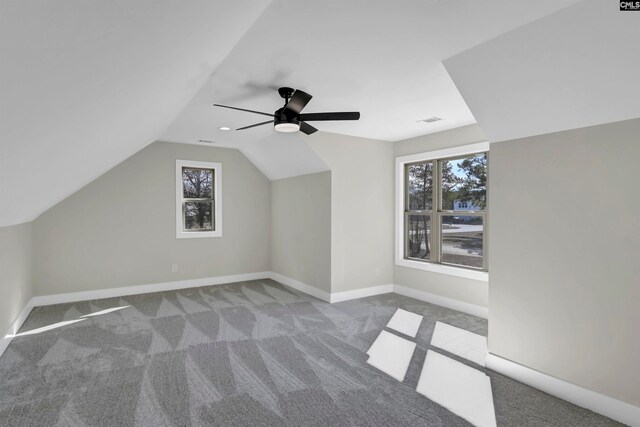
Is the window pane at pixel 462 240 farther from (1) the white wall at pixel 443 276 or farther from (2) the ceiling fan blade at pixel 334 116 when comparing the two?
(2) the ceiling fan blade at pixel 334 116

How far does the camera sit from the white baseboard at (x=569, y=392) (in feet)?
7.36

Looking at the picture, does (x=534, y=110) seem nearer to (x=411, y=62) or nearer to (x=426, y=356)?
(x=411, y=62)

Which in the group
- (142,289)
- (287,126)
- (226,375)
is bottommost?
(226,375)

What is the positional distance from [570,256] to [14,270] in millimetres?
5519

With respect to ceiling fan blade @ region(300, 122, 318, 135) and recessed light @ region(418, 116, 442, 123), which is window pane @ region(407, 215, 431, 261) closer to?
recessed light @ region(418, 116, 442, 123)

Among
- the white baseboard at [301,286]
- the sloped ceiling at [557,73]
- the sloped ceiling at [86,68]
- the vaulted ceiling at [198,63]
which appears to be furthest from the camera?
the white baseboard at [301,286]

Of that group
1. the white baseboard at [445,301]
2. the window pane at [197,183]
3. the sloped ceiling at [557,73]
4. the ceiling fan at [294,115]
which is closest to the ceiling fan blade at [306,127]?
the ceiling fan at [294,115]

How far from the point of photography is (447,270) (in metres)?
4.79

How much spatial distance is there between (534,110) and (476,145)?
185 centimetres

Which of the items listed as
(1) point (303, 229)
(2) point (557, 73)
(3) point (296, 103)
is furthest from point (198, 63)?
(1) point (303, 229)

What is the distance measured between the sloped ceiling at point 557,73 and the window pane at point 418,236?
2.54m

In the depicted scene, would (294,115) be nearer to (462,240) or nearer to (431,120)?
(431,120)

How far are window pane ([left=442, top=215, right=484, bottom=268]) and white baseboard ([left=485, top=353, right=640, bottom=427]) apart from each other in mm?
1832

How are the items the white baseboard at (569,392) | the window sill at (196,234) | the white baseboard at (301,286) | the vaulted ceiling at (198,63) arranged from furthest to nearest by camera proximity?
the window sill at (196,234), the white baseboard at (301,286), the white baseboard at (569,392), the vaulted ceiling at (198,63)
